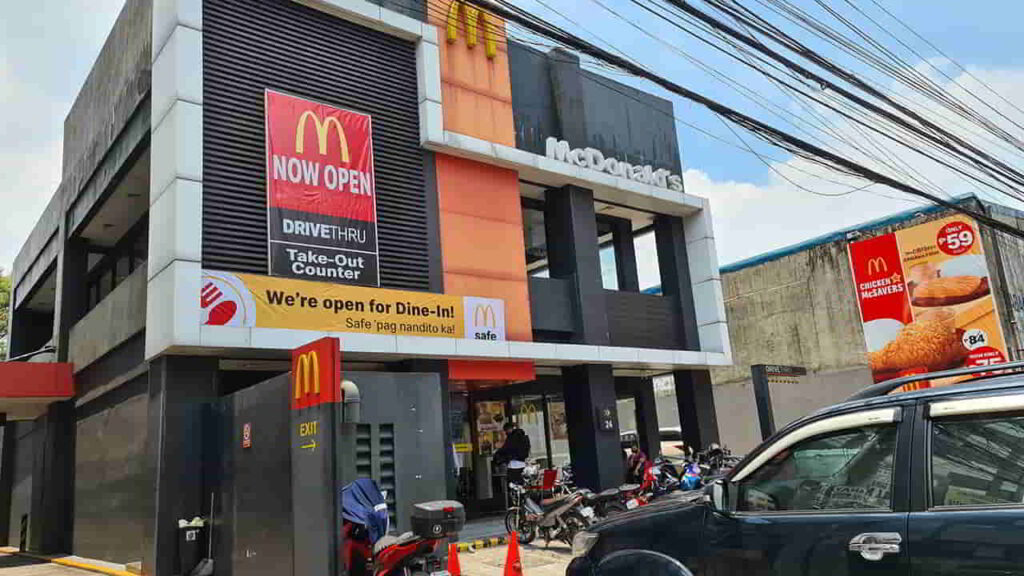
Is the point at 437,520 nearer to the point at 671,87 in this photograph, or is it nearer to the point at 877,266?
the point at 671,87

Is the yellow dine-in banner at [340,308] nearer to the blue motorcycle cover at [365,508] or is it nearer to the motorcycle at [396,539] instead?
the blue motorcycle cover at [365,508]

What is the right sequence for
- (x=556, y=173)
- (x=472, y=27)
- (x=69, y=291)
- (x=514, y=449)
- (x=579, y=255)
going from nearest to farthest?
(x=514, y=449) → (x=472, y=27) → (x=556, y=173) → (x=579, y=255) → (x=69, y=291)

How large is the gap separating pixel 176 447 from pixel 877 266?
A: 71.6 ft

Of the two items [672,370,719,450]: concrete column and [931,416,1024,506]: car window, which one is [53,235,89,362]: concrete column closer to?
[672,370,719,450]: concrete column

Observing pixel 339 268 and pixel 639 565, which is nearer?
pixel 639 565

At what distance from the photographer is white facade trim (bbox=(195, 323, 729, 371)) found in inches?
430

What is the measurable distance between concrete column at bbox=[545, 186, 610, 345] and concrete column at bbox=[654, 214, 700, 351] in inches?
116

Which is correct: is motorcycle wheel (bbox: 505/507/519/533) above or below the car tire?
below

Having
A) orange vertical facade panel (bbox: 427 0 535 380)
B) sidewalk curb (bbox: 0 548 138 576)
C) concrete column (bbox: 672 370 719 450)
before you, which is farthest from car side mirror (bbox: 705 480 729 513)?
concrete column (bbox: 672 370 719 450)

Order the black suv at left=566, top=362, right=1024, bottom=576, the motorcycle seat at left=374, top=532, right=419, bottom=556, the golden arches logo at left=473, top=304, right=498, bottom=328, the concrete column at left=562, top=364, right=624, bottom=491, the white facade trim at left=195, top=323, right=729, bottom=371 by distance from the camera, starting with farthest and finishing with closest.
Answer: the concrete column at left=562, top=364, right=624, bottom=491, the golden arches logo at left=473, top=304, right=498, bottom=328, the white facade trim at left=195, top=323, right=729, bottom=371, the motorcycle seat at left=374, top=532, right=419, bottom=556, the black suv at left=566, top=362, right=1024, bottom=576

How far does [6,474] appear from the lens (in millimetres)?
23203

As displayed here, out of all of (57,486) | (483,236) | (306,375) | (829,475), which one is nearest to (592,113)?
(483,236)

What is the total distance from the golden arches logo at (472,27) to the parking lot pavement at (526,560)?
32.7 feet

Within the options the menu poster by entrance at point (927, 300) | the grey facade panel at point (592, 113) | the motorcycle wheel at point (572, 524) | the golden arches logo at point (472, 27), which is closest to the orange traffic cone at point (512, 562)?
the motorcycle wheel at point (572, 524)
